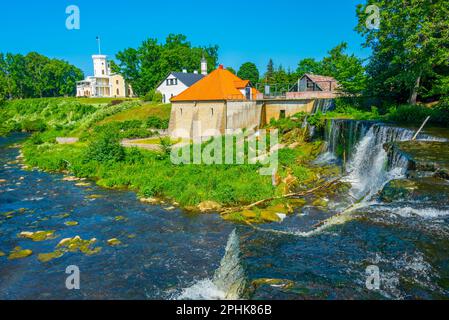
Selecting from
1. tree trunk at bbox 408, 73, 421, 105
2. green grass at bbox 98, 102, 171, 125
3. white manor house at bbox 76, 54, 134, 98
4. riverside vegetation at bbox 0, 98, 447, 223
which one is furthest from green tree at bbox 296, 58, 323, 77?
white manor house at bbox 76, 54, 134, 98

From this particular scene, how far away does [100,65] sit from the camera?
99438mm

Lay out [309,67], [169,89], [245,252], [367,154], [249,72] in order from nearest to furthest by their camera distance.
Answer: [245,252] → [367,154] → [169,89] → [309,67] → [249,72]

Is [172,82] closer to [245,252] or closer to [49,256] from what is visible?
[49,256]

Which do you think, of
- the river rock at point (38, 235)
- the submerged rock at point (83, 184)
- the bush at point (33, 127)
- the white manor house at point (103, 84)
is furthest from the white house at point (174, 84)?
the river rock at point (38, 235)

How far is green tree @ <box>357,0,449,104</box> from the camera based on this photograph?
21.8 meters

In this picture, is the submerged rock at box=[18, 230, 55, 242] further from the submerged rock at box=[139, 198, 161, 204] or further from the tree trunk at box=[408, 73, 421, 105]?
the tree trunk at box=[408, 73, 421, 105]

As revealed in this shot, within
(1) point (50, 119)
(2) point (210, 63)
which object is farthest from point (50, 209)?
(2) point (210, 63)

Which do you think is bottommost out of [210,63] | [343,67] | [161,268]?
[161,268]

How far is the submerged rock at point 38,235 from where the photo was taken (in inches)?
602

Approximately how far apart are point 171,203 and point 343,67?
27.1m

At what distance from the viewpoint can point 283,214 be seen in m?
16.9

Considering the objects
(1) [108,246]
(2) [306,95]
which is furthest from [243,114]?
(1) [108,246]

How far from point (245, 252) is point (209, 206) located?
7981mm
